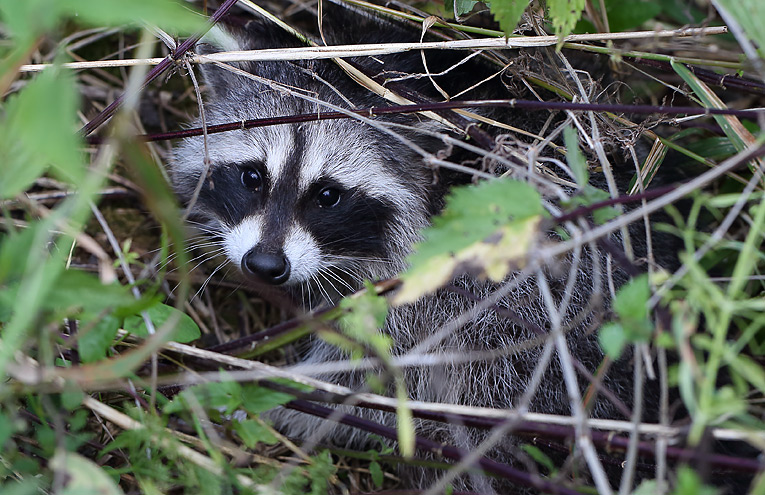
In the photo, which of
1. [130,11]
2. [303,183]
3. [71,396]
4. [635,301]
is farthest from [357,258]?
[130,11]

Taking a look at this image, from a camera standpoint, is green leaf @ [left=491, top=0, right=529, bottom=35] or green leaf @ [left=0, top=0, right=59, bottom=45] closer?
green leaf @ [left=0, top=0, right=59, bottom=45]

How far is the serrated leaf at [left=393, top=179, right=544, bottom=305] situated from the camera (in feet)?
5.41

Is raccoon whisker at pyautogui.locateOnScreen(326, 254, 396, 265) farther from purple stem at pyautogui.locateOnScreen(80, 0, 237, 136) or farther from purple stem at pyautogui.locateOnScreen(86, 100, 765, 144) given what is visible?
purple stem at pyautogui.locateOnScreen(80, 0, 237, 136)

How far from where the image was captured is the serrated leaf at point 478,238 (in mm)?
1650

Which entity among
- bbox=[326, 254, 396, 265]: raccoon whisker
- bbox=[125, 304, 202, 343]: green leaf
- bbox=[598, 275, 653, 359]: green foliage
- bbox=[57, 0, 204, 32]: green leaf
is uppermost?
bbox=[57, 0, 204, 32]: green leaf

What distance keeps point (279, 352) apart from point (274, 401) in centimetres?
141

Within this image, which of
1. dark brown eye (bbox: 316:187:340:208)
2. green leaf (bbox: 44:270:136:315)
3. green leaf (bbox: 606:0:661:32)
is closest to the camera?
green leaf (bbox: 44:270:136:315)

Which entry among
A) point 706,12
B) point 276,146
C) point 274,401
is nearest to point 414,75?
point 276,146

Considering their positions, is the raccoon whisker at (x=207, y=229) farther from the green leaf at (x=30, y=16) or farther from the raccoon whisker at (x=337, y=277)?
the green leaf at (x=30, y=16)

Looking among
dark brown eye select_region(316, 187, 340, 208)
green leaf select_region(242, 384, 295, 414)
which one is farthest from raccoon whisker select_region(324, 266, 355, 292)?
green leaf select_region(242, 384, 295, 414)

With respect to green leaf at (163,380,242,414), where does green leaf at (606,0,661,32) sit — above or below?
above

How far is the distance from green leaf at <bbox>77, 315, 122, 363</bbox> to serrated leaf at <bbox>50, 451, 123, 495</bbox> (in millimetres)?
305

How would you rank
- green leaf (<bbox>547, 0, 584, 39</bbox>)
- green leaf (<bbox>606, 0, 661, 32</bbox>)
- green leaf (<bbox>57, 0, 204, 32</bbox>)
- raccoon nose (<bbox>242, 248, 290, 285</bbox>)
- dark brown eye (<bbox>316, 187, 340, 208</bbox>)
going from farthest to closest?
green leaf (<bbox>606, 0, 661, 32</bbox>) < dark brown eye (<bbox>316, 187, 340, 208</bbox>) < raccoon nose (<bbox>242, 248, 290, 285</bbox>) < green leaf (<bbox>547, 0, 584, 39</bbox>) < green leaf (<bbox>57, 0, 204, 32</bbox>)

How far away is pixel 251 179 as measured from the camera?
9.07 ft
